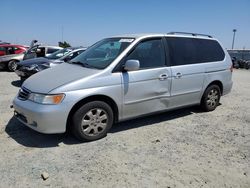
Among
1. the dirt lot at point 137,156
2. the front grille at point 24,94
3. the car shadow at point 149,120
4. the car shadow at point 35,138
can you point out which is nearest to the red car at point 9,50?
the dirt lot at point 137,156

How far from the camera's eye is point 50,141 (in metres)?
4.37

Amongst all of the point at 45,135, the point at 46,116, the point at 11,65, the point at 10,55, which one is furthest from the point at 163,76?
the point at 10,55

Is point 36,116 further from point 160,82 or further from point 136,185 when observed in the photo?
point 160,82

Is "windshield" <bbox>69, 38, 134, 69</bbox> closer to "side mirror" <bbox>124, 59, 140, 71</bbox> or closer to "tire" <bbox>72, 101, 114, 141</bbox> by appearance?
"side mirror" <bbox>124, 59, 140, 71</bbox>

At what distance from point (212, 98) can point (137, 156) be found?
10.7ft

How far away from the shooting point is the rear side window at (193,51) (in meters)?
5.33

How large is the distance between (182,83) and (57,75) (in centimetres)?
254

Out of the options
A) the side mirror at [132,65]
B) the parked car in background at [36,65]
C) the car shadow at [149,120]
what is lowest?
the car shadow at [149,120]

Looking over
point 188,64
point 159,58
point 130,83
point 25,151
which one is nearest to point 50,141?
point 25,151

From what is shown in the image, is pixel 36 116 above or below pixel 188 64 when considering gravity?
below

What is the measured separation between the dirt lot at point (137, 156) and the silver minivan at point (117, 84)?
36 cm

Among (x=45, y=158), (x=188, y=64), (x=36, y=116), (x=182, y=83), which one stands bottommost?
(x=45, y=158)

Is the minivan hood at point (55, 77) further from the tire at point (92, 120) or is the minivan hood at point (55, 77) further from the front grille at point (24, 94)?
the tire at point (92, 120)

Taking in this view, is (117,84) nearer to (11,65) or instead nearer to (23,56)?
(11,65)
